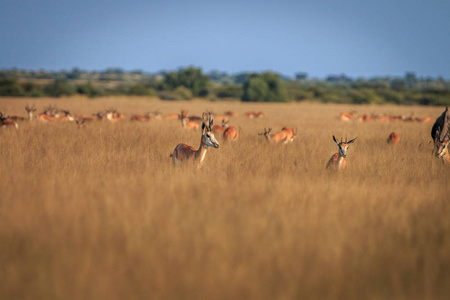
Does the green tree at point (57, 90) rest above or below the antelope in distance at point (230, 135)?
above

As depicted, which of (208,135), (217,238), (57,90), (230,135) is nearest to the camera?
(217,238)

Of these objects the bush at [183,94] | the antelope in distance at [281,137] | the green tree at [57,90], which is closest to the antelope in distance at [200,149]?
the antelope in distance at [281,137]

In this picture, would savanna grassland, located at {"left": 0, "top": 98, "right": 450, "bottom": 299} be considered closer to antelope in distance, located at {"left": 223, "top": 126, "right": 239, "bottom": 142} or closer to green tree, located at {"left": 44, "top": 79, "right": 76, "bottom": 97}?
antelope in distance, located at {"left": 223, "top": 126, "right": 239, "bottom": 142}

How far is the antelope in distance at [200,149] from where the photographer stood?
830cm

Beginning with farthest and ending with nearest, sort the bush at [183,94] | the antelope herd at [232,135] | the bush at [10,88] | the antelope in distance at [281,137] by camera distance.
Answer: the bush at [183,94] < the bush at [10,88] < the antelope in distance at [281,137] < the antelope herd at [232,135]

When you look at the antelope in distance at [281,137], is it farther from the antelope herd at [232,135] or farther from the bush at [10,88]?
the bush at [10,88]

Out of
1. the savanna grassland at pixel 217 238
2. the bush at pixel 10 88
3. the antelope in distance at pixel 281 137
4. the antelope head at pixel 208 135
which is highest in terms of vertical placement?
the bush at pixel 10 88

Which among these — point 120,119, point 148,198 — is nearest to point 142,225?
point 148,198

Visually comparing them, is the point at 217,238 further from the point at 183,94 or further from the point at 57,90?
the point at 57,90

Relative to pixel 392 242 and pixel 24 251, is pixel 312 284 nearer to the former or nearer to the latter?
pixel 392 242

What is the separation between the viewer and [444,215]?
5117mm

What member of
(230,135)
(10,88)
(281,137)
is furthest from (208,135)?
(10,88)

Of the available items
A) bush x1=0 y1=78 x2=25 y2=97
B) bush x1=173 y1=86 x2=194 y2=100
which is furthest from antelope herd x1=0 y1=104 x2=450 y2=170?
bush x1=0 y1=78 x2=25 y2=97

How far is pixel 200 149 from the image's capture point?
855 cm
